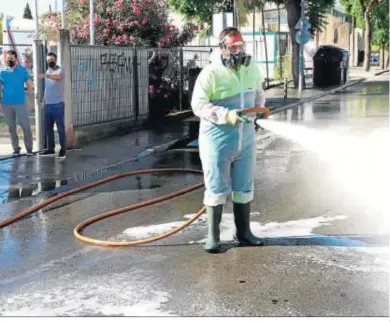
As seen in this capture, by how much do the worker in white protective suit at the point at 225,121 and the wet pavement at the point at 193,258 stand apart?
55 cm

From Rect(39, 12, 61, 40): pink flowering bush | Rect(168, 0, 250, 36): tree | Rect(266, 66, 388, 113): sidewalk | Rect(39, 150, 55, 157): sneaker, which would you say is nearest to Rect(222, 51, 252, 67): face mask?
Rect(39, 150, 55, 157): sneaker

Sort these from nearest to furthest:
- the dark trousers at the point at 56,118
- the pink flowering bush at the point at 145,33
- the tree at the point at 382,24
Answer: the dark trousers at the point at 56,118
the pink flowering bush at the point at 145,33
the tree at the point at 382,24

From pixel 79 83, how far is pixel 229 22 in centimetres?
616

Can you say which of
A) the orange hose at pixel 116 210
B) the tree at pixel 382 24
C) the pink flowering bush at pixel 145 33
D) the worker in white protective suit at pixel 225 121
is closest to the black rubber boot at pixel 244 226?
the worker in white protective suit at pixel 225 121

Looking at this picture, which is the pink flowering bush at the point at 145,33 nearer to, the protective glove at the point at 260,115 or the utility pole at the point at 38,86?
the utility pole at the point at 38,86

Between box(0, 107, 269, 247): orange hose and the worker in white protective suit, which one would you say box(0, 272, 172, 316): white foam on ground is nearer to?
box(0, 107, 269, 247): orange hose

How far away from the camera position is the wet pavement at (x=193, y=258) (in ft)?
14.6

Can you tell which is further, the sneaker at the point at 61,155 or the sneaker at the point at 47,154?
the sneaker at the point at 47,154

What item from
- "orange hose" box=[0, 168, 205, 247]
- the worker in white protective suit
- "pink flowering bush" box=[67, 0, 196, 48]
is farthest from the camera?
"pink flowering bush" box=[67, 0, 196, 48]

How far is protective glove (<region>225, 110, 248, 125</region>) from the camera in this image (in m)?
5.29

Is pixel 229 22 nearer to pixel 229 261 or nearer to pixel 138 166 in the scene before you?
pixel 138 166

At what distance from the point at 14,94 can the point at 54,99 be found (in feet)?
2.12

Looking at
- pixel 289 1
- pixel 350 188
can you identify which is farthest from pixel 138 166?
pixel 289 1

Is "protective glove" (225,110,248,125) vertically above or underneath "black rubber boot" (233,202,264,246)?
above
